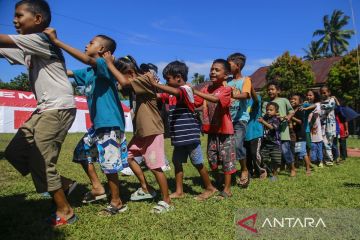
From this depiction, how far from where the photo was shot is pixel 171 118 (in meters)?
4.18

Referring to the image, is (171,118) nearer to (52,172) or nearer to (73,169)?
(52,172)

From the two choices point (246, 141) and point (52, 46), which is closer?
point (52, 46)

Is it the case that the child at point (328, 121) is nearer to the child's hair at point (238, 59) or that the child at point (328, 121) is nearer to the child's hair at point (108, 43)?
the child's hair at point (238, 59)

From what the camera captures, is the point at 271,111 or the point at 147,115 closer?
the point at 147,115

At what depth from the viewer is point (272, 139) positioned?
6.07 meters

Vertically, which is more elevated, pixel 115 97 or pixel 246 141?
pixel 115 97

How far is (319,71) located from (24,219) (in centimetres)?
4098

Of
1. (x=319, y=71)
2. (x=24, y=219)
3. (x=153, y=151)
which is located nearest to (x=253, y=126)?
(x=153, y=151)

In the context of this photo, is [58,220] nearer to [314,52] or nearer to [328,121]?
[328,121]

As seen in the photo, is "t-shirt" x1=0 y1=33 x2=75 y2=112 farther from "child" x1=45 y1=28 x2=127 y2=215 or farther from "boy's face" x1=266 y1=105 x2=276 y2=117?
"boy's face" x1=266 y1=105 x2=276 y2=117

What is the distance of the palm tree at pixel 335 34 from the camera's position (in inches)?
2053

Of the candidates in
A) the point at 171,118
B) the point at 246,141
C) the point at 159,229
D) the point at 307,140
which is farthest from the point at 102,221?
the point at 307,140

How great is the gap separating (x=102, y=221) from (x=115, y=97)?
1183 millimetres

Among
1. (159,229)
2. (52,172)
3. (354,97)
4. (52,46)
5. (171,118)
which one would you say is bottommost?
(159,229)
